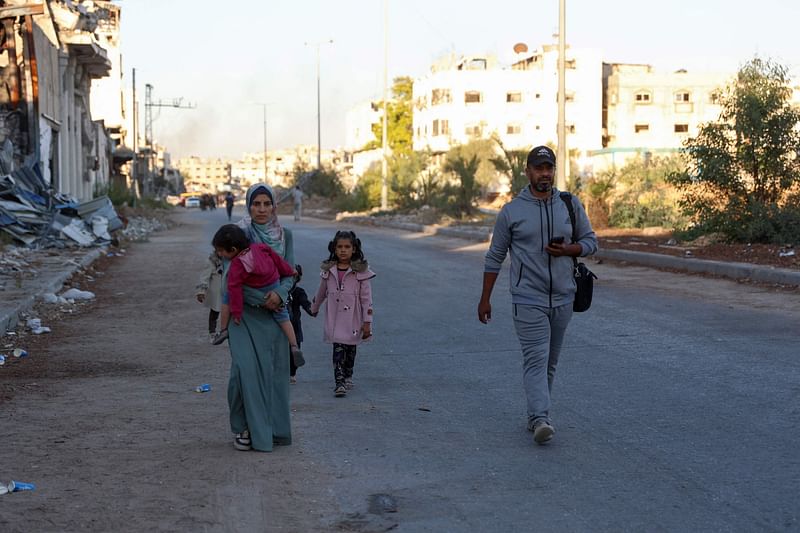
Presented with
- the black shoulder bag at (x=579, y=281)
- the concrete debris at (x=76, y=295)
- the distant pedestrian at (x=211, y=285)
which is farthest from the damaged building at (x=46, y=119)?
the black shoulder bag at (x=579, y=281)

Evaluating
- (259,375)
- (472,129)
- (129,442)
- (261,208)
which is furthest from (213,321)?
(472,129)

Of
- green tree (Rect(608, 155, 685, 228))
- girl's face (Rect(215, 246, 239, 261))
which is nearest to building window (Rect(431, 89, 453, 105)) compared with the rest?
green tree (Rect(608, 155, 685, 228))

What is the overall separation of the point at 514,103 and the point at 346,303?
276 ft

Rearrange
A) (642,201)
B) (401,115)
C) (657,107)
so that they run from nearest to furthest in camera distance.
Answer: (642,201) → (657,107) → (401,115)

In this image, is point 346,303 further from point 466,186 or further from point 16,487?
point 466,186

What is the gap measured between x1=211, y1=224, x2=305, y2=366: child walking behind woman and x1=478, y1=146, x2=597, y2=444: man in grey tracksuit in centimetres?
132

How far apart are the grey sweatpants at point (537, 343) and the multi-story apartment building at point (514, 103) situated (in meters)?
81.6

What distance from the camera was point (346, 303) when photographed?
8.02 metres

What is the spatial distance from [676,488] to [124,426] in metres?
3.52

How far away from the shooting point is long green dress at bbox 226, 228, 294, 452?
20.0 ft

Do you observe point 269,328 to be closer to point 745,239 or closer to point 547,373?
point 547,373

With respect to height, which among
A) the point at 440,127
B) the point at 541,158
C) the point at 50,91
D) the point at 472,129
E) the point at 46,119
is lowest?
the point at 541,158

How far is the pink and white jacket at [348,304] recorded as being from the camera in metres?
8.02

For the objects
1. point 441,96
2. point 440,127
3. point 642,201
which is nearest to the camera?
point 642,201
